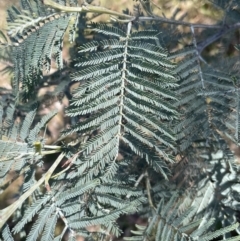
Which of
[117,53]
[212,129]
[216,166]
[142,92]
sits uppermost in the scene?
[117,53]

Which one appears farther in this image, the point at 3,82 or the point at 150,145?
the point at 3,82

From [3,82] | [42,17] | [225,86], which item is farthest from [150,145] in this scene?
[3,82]

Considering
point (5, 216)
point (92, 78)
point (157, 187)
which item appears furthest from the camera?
point (157, 187)

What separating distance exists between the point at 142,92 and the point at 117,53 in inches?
6.4

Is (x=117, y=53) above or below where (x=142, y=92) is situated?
above

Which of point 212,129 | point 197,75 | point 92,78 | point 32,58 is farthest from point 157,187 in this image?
point 32,58

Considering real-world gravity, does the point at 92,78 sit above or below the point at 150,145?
above

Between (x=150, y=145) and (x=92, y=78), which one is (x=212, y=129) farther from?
(x=92, y=78)

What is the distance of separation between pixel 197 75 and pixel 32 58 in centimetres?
62

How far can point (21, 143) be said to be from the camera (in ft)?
4.56

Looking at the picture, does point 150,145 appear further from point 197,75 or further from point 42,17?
point 42,17

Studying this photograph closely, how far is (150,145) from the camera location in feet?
3.91

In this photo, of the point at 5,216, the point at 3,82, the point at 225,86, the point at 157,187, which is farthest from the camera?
the point at 3,82

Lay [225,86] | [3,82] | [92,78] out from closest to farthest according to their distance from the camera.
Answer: [92,78]
[225,86]
[3,82]
